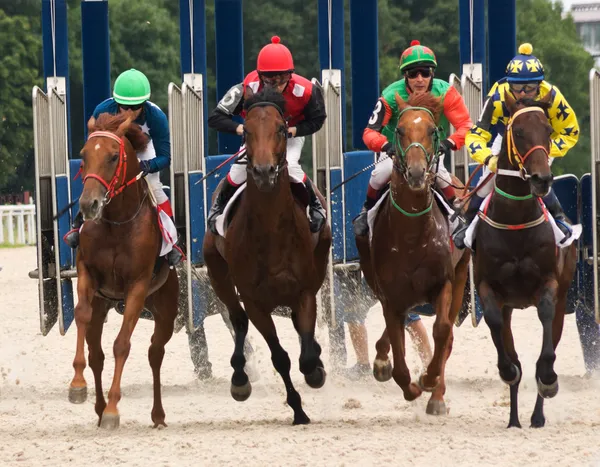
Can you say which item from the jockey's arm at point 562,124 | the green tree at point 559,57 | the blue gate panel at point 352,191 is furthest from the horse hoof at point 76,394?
the green tree at point 559,57

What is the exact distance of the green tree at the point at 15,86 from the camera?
3048cm

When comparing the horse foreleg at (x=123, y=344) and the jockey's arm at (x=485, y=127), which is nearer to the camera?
the horse foreleg at (x=123, y=344)

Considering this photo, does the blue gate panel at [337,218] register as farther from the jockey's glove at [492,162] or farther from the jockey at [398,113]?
the jockey's glove at [492,162]

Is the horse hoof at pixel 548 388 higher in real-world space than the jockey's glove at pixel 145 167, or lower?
lower

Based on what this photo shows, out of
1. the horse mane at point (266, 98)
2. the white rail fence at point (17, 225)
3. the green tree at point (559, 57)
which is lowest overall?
the white rail fence at point (17, 225)

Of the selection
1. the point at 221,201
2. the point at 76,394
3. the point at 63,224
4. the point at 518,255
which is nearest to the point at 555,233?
the point at 518,255

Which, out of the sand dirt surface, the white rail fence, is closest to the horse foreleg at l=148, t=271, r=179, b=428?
the sand dirt surface

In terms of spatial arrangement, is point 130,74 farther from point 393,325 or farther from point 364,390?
point 364,390

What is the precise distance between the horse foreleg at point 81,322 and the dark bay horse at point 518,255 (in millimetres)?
2176

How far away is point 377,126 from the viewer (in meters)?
8.63

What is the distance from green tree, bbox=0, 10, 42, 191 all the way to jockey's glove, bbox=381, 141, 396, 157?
22.6 metres

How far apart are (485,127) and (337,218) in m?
2.34

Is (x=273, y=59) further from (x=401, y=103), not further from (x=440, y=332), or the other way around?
(x=440, y=332)

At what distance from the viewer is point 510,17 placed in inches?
424
